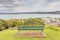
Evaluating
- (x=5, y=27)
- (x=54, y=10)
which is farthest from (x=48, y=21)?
(x=5, y=27)

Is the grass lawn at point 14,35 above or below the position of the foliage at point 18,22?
below

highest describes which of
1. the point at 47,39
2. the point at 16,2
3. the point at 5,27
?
the point at 16,2

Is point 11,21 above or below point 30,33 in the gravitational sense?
above

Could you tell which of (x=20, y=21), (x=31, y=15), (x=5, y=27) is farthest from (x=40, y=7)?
(x=5, y=27)

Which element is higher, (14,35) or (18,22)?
(18,22)

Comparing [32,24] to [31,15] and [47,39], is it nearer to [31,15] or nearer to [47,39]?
[31,15]

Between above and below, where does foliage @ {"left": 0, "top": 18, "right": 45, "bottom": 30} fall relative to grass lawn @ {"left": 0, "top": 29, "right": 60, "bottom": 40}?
above

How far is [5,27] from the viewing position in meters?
3.07

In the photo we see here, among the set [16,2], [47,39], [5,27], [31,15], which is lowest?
[47,39]

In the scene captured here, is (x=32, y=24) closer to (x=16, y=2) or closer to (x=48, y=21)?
(x=48, y=21)

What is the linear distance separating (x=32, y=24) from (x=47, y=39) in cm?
40

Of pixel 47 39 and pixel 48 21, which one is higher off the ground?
pixel 48 21

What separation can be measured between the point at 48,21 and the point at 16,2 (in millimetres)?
725

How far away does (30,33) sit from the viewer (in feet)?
10.0
